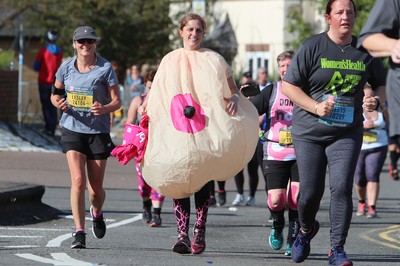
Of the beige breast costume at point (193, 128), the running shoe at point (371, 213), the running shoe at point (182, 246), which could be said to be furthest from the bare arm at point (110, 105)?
the running shoe at point (371, 213)

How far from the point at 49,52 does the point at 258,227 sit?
11.3m

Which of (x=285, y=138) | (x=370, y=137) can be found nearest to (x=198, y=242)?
(x=285, y=138)

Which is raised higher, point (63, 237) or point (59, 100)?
point (59, 100)

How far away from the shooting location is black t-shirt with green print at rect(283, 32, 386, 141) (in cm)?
920

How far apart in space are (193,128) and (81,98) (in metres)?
1.52

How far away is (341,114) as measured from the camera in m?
9.17

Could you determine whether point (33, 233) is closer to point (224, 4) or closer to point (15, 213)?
point (15, 213)

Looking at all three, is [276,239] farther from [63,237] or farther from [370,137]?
[370,137]

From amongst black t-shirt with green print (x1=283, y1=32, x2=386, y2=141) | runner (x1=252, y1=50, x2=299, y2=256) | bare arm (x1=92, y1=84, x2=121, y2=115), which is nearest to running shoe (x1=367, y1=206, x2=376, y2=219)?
runner (x1=252, y1=50, x2=299, y2=256)

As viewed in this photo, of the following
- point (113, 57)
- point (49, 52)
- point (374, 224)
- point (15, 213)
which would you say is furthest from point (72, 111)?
point (113, 57)

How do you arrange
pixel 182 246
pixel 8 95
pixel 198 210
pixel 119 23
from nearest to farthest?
A: pixel 182 246 < pixel 198 210 < pixel 8 95 < pixel 119 23

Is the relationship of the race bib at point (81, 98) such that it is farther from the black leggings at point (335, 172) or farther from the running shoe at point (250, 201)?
the running shoe at point (250, 201)

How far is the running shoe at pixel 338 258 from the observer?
29.5 ft

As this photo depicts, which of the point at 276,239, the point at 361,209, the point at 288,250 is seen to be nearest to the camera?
the point at 288,250
